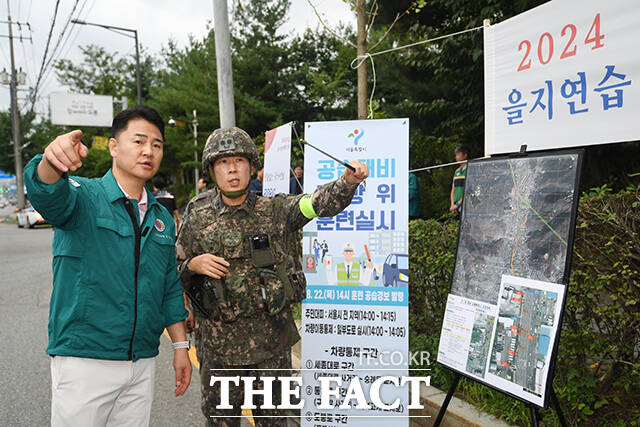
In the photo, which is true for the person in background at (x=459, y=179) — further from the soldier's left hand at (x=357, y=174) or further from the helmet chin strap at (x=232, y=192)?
the helmet chin strap at (x=232, y=192)

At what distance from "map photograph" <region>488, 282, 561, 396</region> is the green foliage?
22.0 inches

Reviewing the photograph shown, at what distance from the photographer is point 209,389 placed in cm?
244

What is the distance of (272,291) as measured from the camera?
2330mm

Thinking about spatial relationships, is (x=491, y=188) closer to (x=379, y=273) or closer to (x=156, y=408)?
(x=379, y=273)

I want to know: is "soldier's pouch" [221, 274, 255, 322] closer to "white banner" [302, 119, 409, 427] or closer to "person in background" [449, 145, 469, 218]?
"white banner" [302, 119, 409, 427]

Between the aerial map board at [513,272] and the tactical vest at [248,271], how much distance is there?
95 cm

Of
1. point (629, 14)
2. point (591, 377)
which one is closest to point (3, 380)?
point (591, 377)

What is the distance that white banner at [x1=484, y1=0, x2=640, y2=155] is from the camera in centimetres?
213

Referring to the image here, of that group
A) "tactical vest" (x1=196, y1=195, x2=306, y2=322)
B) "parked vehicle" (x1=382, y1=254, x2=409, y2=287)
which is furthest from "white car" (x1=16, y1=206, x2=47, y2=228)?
"parked vehicle" (x1=382, y1=254, x2=409, y2=287)

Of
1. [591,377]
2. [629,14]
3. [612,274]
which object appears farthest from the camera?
[591,377]

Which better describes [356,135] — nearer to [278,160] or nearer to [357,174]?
[357,174]

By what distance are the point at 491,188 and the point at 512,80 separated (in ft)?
2.44

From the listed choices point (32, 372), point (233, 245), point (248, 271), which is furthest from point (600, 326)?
point (32, 372)

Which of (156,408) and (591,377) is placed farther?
(156,408)
